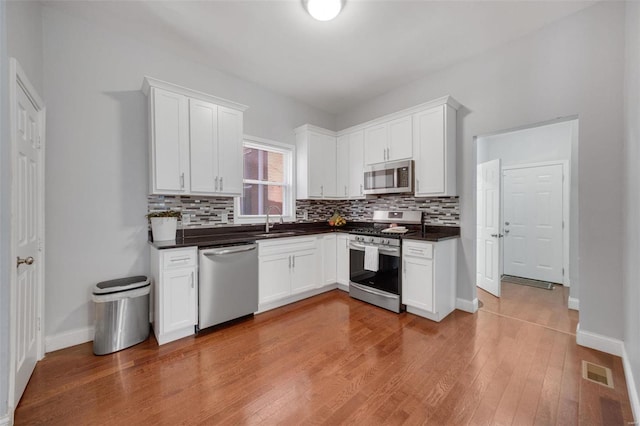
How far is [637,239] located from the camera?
1.64 metres

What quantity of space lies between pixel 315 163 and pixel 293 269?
1754 millimetres

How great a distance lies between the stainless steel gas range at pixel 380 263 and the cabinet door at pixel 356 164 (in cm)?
74

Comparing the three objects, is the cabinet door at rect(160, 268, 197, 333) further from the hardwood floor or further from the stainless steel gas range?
the stainless steel gas range

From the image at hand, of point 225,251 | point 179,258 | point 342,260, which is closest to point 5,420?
point 179,258

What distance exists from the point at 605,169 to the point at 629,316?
1.26 m

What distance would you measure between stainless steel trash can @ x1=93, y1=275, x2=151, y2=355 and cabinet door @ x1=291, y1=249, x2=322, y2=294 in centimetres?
165

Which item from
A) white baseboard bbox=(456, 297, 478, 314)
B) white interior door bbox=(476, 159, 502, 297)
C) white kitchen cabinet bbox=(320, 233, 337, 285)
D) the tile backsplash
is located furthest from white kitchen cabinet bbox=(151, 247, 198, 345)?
white interior door bbox=(476, 159, 502, 297)

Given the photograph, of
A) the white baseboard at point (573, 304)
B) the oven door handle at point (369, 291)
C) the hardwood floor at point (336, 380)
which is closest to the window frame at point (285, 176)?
the oven door handle at point (369, 291)

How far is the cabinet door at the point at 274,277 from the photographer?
316cm

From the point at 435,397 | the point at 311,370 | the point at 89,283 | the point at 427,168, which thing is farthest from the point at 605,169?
the point at 89,283

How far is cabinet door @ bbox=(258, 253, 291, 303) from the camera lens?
316 centimetres

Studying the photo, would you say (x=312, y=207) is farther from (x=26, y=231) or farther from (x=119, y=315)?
(x=26, y=231)

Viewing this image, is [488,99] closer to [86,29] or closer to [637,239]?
[637,239]

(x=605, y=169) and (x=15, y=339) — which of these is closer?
(x=15, y=339)
